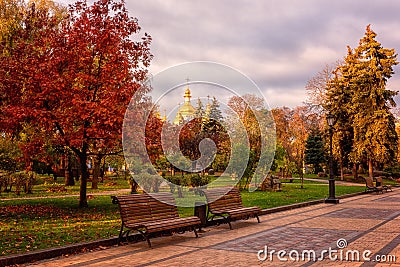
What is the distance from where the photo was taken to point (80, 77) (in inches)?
481

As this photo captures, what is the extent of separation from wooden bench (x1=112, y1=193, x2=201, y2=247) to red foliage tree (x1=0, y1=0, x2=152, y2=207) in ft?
11.6

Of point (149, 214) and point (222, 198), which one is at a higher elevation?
point (222, 198)

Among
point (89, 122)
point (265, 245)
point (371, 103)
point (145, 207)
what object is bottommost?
point (265, 245)

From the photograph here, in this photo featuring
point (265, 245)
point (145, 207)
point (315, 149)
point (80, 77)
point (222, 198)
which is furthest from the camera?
point (315, 149)

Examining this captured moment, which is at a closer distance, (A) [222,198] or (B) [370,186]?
(A) [222,198]

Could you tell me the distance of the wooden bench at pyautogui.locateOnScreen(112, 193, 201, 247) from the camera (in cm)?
796

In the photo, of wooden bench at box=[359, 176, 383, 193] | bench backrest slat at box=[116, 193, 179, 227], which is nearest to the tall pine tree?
wooden bench at box=[359, 176, 383, 193]

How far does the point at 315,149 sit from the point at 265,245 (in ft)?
134

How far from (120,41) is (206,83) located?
4.31 m

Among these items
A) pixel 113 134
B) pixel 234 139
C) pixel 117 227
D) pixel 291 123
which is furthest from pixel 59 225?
pixel 291 123

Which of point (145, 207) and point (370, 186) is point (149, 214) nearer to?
point (145, 207)

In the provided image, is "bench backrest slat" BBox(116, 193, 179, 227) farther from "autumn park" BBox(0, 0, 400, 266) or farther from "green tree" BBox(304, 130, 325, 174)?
"green tree" BBox(304, 130, 325, 174)

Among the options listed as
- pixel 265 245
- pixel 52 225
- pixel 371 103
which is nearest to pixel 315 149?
pixel 371 103

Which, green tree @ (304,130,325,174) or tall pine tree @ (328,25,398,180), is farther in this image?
green tree @ (304,130,325,174)
